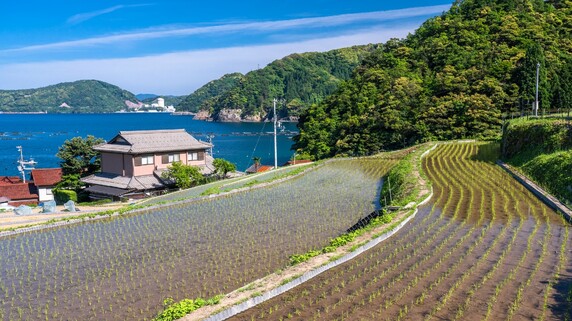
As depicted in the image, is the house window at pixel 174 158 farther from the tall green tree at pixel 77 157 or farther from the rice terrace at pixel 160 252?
the rice terrace at pixel 160 252

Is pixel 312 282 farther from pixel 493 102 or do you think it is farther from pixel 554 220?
pixel 493 102

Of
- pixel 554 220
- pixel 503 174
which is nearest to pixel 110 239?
pixel 554 220

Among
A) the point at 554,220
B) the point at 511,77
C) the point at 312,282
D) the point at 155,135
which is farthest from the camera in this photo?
the point at 511,77

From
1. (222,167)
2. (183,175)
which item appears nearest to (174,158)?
(183,175)

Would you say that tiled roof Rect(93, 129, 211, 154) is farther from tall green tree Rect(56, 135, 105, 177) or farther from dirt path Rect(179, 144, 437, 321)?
dirt path Rect(179, 144, 437, 321)

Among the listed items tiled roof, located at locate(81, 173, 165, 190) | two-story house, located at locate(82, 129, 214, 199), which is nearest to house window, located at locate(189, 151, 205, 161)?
two-story house, located at locate(82, 129, 214, 199)

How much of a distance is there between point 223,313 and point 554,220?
10877mm

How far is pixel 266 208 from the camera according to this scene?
1892 cm

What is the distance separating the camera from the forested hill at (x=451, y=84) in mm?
43344

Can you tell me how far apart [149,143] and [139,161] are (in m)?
1.79

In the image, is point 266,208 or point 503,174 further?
point 503,174

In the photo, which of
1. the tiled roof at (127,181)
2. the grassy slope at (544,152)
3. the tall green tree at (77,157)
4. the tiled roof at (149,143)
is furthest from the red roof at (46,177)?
→ the grassy slope at (544,152)

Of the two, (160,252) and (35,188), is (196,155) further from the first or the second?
(160,252)

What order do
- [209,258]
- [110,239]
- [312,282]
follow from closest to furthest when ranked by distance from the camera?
[312,282] < [209,258] < [110,239]
